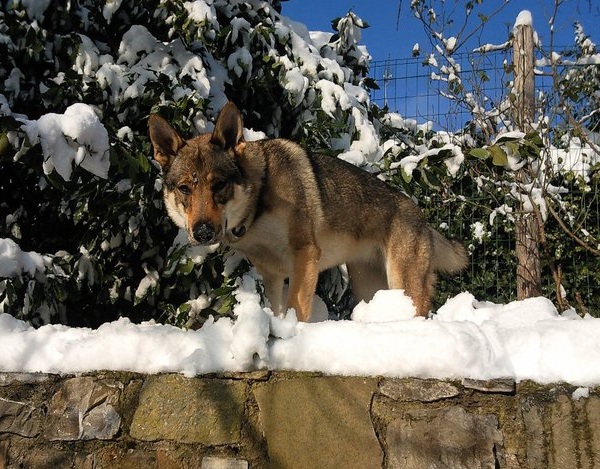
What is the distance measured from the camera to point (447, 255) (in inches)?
194

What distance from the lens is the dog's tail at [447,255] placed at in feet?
16.0

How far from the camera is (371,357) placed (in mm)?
2355

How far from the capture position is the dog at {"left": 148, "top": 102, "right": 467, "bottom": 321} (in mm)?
3834

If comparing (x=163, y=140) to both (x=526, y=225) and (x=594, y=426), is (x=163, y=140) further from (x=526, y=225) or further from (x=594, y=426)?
(x=526, y=225)

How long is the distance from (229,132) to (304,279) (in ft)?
3.55

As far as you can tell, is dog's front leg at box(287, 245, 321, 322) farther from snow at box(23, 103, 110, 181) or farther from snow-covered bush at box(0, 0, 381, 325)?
snow at box(23, 103, 110, 181)

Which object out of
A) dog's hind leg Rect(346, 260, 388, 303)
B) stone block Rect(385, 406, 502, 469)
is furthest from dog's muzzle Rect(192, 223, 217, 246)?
stone block Rect(385, 406, 502, 469)

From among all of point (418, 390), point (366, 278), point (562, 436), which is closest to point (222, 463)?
point (418, 390)

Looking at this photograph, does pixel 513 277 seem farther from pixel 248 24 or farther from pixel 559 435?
pixel 559 435

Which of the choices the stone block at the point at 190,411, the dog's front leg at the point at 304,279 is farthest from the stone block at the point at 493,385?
the dog's front leg at the point at 304,279

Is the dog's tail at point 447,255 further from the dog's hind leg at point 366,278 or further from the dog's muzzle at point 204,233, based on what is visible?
the dog's muzzle at point 204,233

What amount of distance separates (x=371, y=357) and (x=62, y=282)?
2.57m

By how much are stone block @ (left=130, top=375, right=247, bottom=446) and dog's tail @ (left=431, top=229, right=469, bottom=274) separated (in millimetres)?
2724

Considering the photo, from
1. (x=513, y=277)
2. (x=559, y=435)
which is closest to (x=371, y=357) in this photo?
(x=559, y=435)
